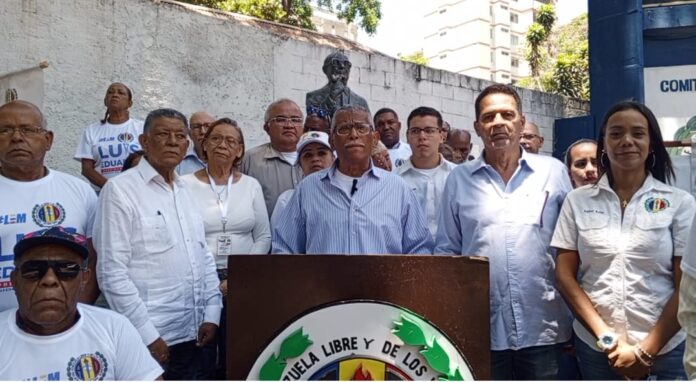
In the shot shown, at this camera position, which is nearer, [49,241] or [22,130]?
[49,241]

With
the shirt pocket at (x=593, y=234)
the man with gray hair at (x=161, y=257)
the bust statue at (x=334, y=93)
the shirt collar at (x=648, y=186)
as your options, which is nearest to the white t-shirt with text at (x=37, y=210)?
the man with gray hair at (x=161, y=257)

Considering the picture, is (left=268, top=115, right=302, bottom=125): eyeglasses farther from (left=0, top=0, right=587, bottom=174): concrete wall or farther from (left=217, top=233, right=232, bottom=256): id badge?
(left=0, top=0, right=587, bottom=174): concrete wall

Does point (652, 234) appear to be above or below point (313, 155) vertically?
below

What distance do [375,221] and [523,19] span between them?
73634 millimetres

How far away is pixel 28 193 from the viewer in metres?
2.48

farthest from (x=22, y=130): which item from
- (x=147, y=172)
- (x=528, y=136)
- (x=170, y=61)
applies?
(x=170, y=61)

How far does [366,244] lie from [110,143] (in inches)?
126

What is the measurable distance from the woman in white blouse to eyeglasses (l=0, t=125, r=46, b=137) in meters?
0.81

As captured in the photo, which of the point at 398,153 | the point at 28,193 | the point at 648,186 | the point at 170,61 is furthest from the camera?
the point at 170,61

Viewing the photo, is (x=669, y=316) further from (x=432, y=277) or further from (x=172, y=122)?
(x=172, y=122)

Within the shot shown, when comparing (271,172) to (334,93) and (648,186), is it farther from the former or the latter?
(648,186)

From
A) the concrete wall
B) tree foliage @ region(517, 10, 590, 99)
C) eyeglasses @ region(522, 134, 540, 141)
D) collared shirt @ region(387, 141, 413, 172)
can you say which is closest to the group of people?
eyeglasses @ region(522, 134, 540, 141)

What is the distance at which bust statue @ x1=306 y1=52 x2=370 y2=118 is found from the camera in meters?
5.12

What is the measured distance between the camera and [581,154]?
11.0 ft
